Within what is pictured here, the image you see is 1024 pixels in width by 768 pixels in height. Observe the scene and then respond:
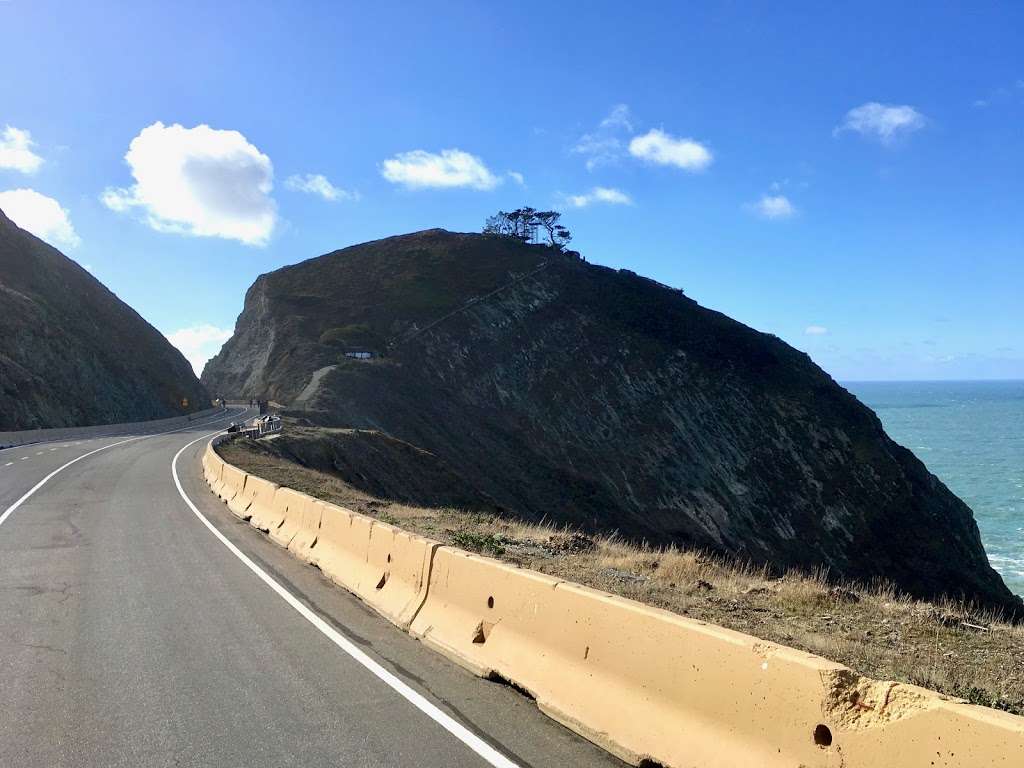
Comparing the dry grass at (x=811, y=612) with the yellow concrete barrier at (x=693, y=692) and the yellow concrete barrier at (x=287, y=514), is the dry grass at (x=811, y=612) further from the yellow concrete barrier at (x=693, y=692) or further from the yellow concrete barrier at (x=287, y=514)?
the yellow concrete barrier at (x=287, y=514)

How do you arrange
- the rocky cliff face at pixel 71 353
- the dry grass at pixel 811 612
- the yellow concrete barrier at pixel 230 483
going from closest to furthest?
the dry grass at pixel 811 612 → the yellow concrete barrier at pixel 230 483 → the rocky cliff face at pixel 71 353

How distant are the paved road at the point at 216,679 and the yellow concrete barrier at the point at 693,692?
25 cm

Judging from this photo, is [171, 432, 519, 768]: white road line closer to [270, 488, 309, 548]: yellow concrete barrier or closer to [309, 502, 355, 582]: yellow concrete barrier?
[309, 502, 355, 582]: yellow concrete barrier

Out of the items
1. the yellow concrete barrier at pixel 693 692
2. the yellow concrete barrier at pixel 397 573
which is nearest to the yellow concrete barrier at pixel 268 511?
the yellow concrete barrier at pixel 397 573

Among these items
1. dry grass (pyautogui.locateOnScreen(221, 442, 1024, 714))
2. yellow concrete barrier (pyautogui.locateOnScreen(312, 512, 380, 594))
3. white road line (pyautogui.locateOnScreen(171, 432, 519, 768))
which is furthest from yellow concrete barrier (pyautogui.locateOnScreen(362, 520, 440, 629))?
dry grass (pyautogui.locateOnScreen(221, 442, 1024, 714))

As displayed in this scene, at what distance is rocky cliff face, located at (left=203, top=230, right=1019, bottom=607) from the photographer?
4731cm

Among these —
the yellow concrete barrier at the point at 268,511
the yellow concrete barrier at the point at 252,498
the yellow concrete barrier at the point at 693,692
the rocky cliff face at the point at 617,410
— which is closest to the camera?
the yellow concrete barrier at the point at 693,692

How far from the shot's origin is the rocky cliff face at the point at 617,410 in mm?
47312

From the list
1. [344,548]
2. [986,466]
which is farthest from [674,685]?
[986,466]

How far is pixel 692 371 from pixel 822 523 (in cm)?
1719

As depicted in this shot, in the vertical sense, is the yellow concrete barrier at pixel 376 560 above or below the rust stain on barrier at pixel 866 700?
below

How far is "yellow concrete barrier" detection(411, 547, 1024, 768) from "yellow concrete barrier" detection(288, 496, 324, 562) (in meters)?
5.20

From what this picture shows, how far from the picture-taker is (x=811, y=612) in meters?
7.43

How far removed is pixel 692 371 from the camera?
208 ft
